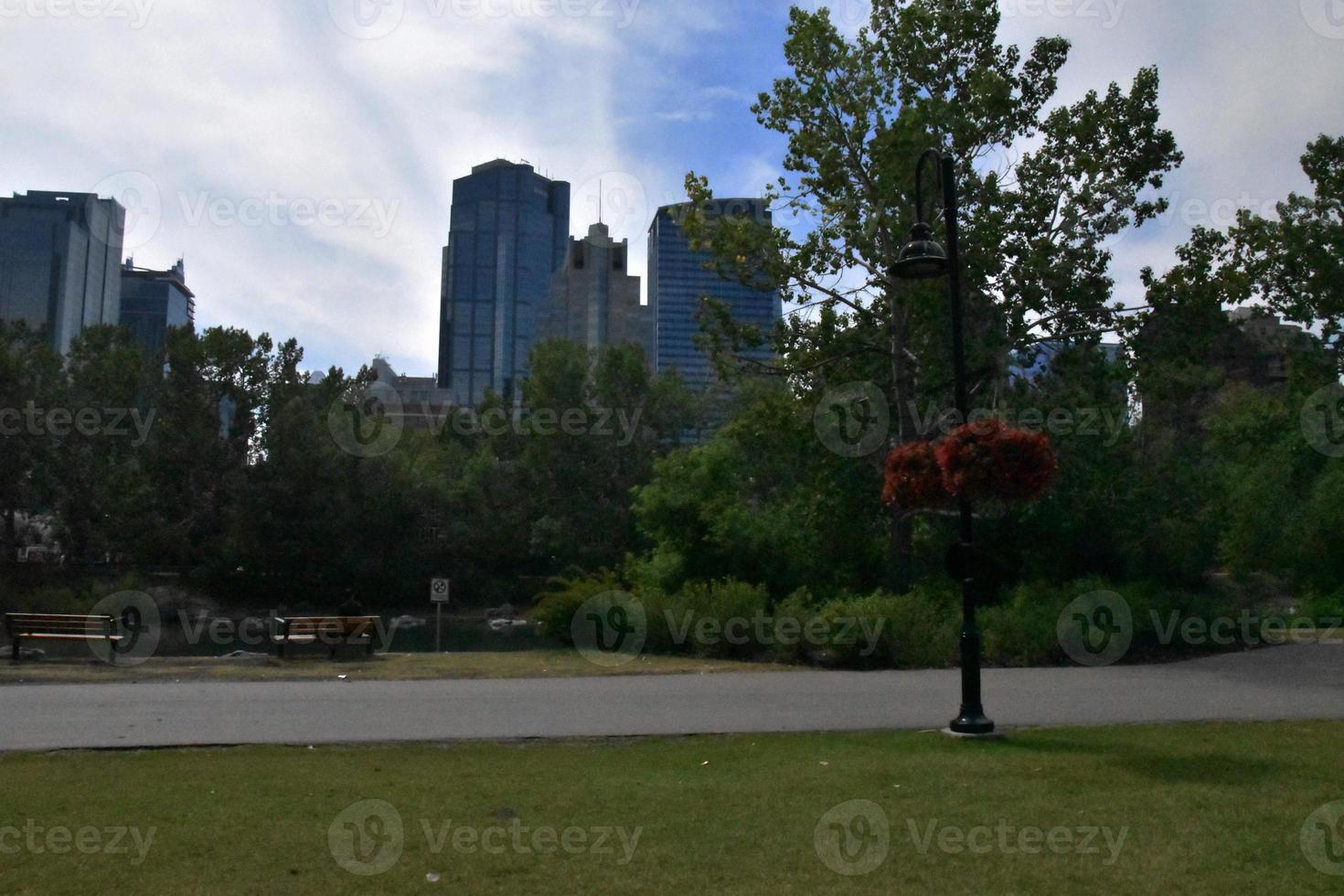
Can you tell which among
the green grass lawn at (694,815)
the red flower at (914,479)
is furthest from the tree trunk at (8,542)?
the red flower at (914,479)

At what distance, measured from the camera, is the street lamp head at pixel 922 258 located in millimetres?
12172

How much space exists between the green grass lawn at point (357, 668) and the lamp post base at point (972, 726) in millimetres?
7588

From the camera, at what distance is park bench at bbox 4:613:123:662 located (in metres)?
21.8

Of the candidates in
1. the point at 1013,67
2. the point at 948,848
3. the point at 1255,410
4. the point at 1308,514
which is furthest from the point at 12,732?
the point at 1255,410

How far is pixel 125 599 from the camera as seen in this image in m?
54.8

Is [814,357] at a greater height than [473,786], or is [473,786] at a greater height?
[814,357]

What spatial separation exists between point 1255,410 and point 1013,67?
19839 mm

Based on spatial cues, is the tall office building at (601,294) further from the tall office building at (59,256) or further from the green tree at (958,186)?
the green tree at (958,186)

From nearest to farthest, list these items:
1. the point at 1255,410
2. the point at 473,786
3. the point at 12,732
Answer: the point at 473,786, the point at 12,732, the point at 1255,410

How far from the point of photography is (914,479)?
1234 centimetres

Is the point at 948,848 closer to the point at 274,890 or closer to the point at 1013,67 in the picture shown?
the point at 274,890

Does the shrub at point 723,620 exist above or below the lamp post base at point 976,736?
above

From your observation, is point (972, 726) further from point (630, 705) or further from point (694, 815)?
point (630, 705)

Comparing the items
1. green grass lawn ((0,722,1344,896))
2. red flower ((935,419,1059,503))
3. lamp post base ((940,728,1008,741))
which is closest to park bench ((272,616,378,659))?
green grass lawn ((0,722,1344,896))
